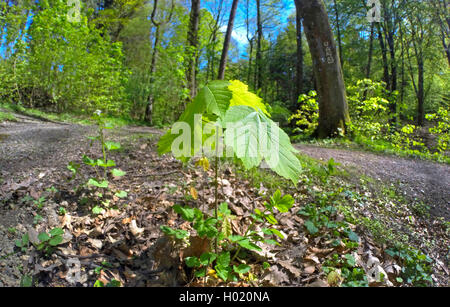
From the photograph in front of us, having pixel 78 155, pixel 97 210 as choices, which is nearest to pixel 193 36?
pixel 78 155

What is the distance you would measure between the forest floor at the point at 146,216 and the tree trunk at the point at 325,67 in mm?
2456

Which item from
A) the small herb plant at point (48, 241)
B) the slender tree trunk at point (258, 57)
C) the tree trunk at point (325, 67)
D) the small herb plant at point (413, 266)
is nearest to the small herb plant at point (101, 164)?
the small herb plant at point (48, 241)

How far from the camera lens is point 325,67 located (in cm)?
514

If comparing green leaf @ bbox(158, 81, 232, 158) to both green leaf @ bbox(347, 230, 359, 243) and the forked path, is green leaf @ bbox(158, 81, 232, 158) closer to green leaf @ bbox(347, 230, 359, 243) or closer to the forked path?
green leaf @ bbox(347, 230, 359, 243)

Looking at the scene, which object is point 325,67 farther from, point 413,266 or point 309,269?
point 309,269

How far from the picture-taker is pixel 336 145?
478 centimetres

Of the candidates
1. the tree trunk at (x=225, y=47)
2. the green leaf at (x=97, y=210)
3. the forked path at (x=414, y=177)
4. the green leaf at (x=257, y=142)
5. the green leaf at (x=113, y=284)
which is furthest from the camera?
the tree trunk at (x=225, y=47)

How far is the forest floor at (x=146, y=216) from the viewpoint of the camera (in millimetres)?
1273

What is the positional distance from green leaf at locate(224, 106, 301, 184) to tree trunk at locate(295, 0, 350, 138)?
4767mm

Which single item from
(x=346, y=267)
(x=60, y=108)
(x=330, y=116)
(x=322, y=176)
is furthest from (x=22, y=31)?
(x=346, y=267)

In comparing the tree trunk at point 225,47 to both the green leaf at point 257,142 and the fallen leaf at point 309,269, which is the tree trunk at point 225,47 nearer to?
the fallen leaf at point 309,269

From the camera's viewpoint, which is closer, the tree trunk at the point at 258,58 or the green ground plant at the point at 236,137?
the green ground plant at the point at 236,137

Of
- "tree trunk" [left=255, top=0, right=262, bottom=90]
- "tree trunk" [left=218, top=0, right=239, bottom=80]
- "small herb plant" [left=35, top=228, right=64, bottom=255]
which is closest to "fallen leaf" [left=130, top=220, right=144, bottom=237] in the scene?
"small herb plant" [left=35, top=228, right=64, bottom=255]
